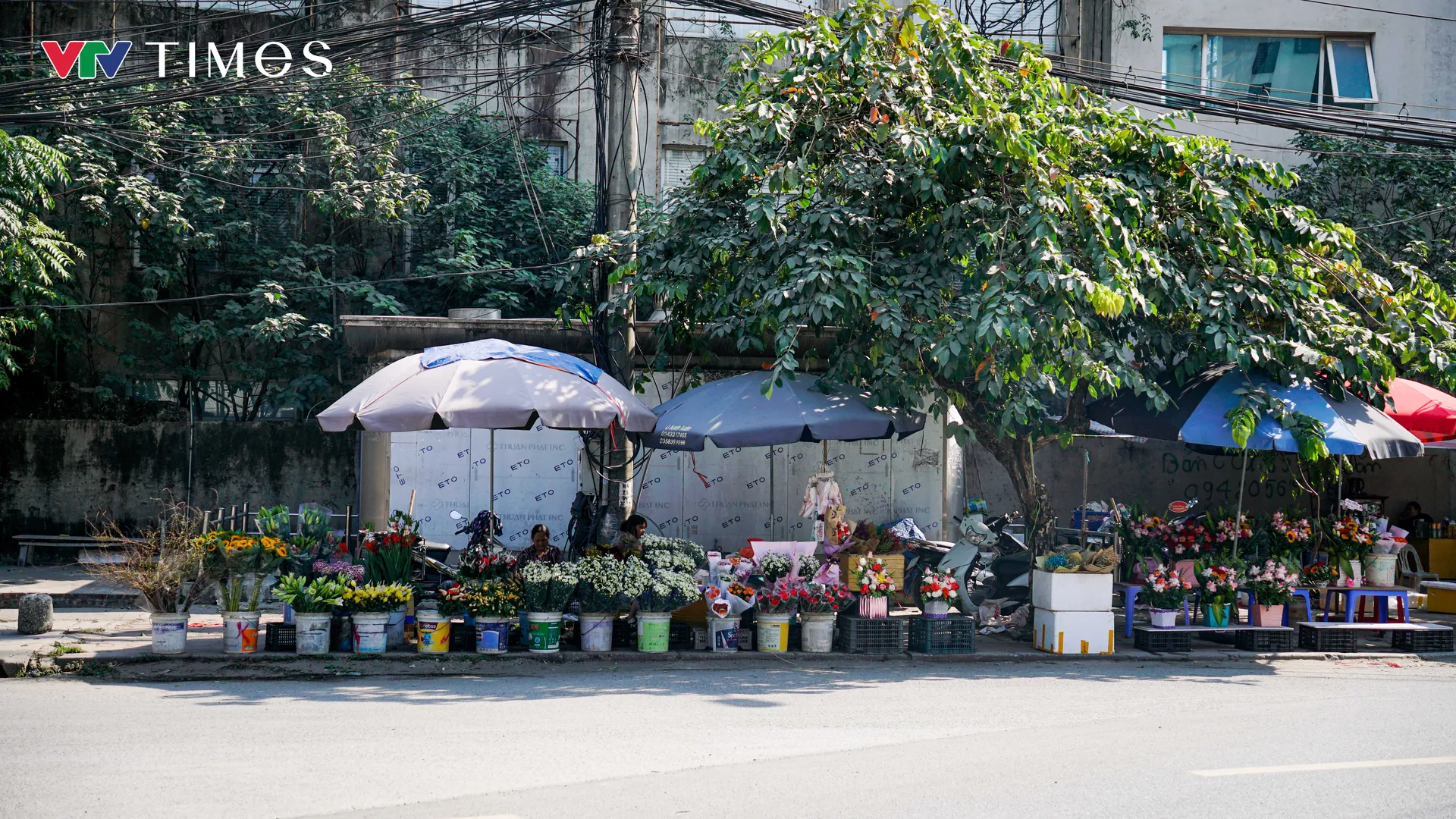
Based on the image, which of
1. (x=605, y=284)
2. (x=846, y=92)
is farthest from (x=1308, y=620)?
(x=605, y=284)

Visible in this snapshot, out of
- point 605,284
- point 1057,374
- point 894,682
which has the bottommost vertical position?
point 894,682

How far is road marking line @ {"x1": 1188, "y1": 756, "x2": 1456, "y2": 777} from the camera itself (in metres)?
6.62

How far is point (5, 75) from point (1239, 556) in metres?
18.9

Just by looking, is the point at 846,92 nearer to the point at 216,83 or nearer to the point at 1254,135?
the point at 216,83

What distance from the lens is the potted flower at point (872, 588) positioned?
1133 cm

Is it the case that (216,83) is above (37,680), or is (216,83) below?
above

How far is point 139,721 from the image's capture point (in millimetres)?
7660

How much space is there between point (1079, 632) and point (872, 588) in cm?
223

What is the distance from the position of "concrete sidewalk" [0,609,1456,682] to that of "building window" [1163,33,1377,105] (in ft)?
38.7

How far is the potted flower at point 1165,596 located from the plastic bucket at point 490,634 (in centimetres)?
667

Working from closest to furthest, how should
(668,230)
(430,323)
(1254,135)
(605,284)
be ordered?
(668,230) < (605,284) < (430,323) < (1254,135)

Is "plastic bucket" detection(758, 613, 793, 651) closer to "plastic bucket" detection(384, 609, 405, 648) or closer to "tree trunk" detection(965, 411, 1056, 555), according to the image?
"tree trunk" detection(965, 411, 1056, 555)

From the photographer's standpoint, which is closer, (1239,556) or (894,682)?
→ (894,682)

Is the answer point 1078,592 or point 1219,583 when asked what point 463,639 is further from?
point 1219,583
